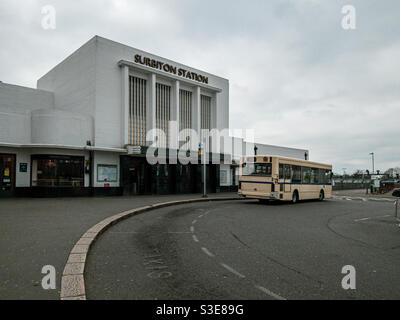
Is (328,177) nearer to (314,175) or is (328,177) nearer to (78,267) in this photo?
(314,175)

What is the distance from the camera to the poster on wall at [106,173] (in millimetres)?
21578

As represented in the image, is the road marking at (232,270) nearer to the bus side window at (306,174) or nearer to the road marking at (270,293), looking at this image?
the road marking at (270,293)

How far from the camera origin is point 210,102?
30656 millimetres

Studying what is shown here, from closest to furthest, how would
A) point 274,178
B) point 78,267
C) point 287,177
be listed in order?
1. point 78,267
2. point 274,178
3. point 287,177

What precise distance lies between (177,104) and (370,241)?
21043 millimetres

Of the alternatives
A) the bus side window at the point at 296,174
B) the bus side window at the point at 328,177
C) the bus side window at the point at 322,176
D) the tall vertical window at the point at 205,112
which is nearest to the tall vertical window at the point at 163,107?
the tall vertical window at the point at 205,112

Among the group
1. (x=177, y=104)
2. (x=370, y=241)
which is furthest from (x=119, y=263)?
(x=177, y=104)

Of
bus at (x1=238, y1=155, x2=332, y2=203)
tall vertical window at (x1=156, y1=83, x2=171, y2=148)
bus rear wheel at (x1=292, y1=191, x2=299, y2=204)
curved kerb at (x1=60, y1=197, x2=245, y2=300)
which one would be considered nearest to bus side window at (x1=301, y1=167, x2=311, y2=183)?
bus at (x1=238, y1=155, x2=332, y2=203)

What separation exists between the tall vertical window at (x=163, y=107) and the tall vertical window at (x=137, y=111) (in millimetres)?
1432

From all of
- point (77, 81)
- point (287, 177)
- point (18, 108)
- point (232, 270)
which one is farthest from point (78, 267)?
point (18, 108)

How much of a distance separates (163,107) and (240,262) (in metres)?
22.1

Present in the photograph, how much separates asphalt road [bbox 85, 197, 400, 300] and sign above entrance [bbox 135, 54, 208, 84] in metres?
18.0

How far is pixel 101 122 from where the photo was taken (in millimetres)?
21953

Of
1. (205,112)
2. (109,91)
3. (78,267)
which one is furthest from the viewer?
(205,112)
